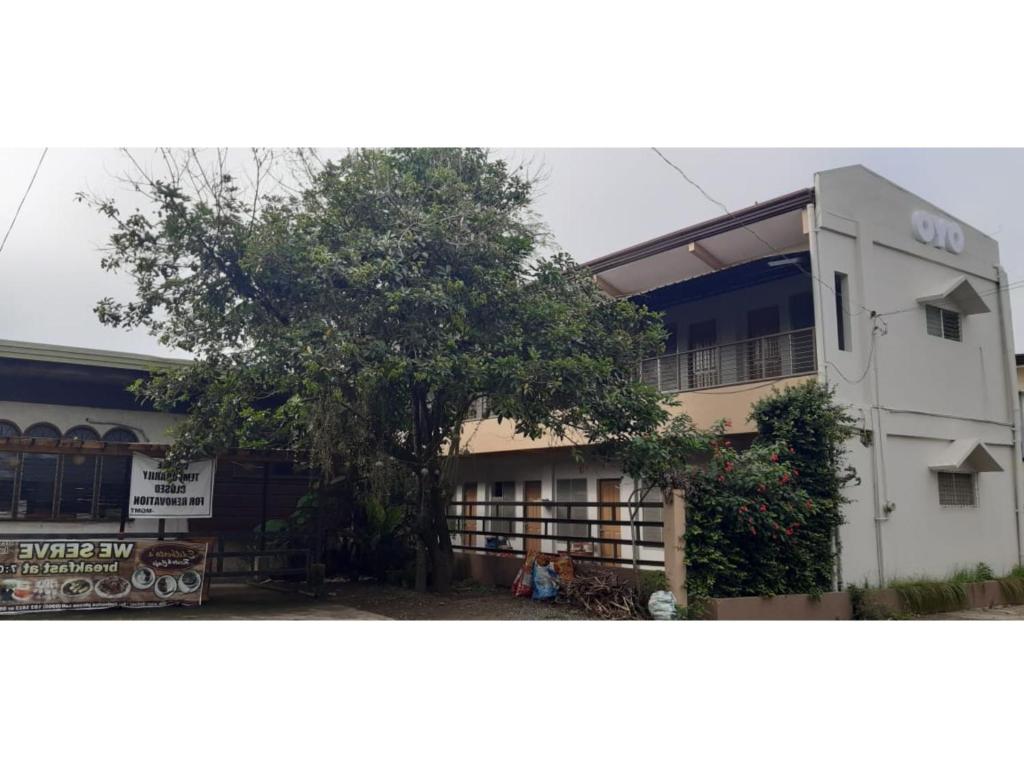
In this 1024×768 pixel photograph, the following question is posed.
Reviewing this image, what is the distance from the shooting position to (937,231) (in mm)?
15781

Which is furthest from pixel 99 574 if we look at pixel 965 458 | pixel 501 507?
pixel 965 458

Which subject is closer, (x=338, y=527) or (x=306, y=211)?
(x=306, y=211)

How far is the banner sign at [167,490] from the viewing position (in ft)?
41.3

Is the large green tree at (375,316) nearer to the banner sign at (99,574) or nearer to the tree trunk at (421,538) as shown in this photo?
the tree trunk at (421,538)

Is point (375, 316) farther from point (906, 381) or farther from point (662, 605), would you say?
point (906, 381)

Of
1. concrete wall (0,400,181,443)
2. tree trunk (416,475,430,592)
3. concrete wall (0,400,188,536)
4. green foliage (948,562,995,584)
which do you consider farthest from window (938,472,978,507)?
concrete wall (0,400,181,443)

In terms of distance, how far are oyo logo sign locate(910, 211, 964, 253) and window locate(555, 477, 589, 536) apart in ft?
25.4

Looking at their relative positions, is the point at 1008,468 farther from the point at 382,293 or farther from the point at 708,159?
the point at 382,293

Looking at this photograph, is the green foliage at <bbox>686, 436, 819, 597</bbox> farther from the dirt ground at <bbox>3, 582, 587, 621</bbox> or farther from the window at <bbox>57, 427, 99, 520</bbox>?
the window at <bbox>57, 427, 99, 520</bbox>

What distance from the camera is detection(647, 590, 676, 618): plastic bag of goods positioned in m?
11.3

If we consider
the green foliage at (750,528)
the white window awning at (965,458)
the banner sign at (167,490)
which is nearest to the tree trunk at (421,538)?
the banner sign at (167,490)

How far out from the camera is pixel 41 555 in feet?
37.0
